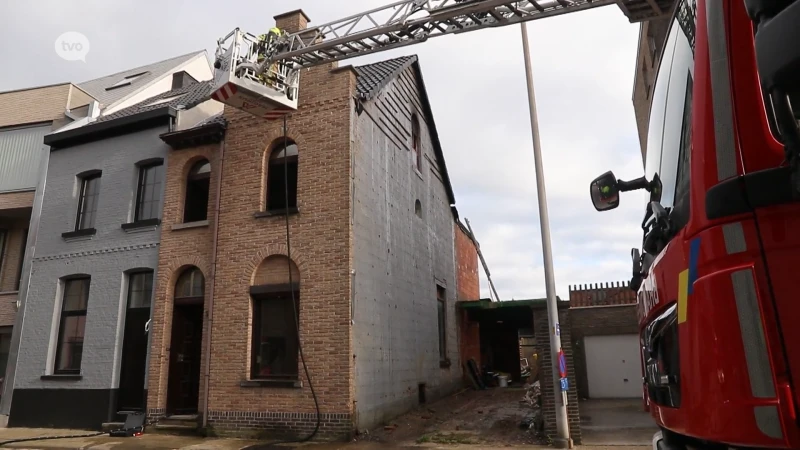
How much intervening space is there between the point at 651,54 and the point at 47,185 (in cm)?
1768

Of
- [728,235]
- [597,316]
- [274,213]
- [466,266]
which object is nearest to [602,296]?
[597,316]

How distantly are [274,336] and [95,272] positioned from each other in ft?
19.6

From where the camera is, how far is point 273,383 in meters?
11.2

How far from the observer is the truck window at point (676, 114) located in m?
2.27

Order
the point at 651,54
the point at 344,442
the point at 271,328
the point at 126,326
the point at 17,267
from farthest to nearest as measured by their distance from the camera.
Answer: the point at 17,267 < the point at 651,54 < the point at 126,326 < the point at 271,328 < the point at 344,442

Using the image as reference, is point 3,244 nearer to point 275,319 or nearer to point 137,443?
point 137,443

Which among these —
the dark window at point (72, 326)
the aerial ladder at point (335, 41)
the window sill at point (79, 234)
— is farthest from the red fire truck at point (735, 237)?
the window sill at point (79, 234)

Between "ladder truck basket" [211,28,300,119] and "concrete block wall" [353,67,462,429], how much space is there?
171cm

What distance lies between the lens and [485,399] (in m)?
17.4

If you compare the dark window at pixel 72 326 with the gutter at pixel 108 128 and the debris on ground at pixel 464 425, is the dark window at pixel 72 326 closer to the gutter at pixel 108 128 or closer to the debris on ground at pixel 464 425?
the gutter at pixel 108 128

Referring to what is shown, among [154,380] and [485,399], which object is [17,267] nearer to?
[154,380]

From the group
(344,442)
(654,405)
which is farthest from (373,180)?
(654,405)

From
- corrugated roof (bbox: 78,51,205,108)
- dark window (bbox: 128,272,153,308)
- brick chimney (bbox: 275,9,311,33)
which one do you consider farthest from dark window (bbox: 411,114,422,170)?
corrugated roof (bbox: 78,51,205,108)

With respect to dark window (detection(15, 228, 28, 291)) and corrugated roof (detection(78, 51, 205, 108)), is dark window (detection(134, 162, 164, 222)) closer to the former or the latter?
corrugated roof (detection(78, 51, 205, 108))
